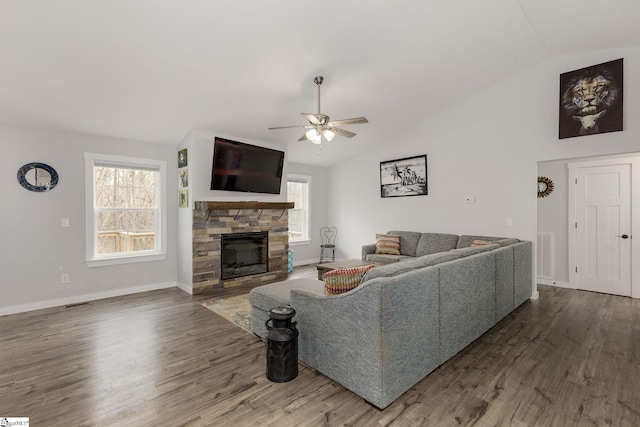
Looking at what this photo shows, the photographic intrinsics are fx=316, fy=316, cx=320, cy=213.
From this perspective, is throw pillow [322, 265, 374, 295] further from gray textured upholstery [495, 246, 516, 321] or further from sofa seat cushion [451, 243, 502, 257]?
gray textured upholstery [495, 246, 516, 321]

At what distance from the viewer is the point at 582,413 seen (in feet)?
6.63

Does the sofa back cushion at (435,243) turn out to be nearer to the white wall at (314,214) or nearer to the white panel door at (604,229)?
the white panel door at (604,229)

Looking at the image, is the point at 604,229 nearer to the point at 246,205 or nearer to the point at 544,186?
the point at 544,186

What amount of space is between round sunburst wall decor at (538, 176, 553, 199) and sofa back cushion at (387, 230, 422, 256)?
2125 millimetres

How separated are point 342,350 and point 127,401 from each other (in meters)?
1.52

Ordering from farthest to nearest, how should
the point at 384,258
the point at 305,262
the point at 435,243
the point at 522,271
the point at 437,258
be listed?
Answer: the point at 305,262 < the point at 384,258 < the point at 435,243 < the point at 522,271 < the point at 437,258

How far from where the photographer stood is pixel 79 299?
175 inches

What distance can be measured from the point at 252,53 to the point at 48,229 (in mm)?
3591

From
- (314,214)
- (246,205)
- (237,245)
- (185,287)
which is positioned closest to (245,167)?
(246,205)

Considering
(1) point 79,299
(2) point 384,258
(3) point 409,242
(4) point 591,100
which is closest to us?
(4) point 591,100

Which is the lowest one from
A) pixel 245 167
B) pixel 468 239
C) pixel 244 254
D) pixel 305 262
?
pixel 305 262

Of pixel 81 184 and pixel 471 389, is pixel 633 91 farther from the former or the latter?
pixel 81 184

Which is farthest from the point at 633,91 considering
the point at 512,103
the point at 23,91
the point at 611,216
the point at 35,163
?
the point at 35,163

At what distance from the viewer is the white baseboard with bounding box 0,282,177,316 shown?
399cm
